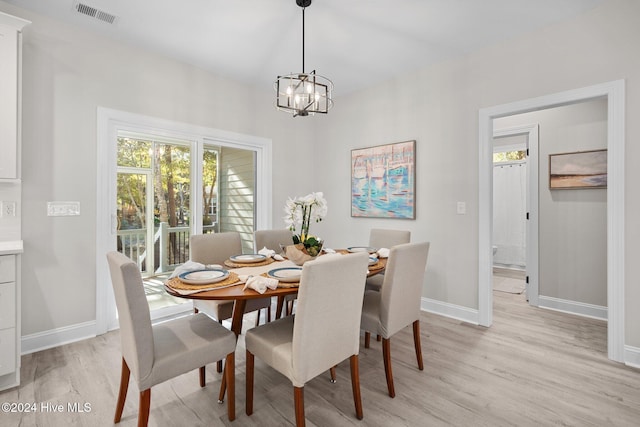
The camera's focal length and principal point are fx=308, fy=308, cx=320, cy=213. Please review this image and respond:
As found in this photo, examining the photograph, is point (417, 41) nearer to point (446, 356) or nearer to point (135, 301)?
point (446, 356)

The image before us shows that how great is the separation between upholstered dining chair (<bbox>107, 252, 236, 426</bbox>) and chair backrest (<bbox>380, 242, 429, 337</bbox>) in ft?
3.12

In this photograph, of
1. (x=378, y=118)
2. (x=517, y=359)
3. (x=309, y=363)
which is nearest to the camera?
(x=309, y=363)

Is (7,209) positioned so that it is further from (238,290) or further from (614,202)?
(614,202)

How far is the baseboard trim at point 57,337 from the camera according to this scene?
95.9 inches

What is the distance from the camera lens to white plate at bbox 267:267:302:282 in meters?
1.79

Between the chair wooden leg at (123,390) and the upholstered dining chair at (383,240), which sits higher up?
the upholstered dining chair at (383,240)

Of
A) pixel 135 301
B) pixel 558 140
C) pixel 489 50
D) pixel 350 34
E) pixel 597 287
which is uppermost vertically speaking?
pixel 350 34

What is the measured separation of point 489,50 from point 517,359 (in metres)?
2.78

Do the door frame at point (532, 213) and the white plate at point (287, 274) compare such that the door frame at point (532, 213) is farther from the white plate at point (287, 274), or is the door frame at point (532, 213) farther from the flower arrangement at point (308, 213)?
the white plate at point (287, 274)

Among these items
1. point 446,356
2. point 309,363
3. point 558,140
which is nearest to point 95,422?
point 309,363

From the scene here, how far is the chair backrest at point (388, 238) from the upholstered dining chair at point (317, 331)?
1397 mm

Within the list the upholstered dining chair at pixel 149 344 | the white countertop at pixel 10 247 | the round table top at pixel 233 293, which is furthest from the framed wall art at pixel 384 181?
the white countertop at pixel 10 247

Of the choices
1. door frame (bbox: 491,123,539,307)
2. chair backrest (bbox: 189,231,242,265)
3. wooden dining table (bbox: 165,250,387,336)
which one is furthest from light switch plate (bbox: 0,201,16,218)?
door frame (bbox: 491,123,539,307)

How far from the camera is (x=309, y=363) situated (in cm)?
151
